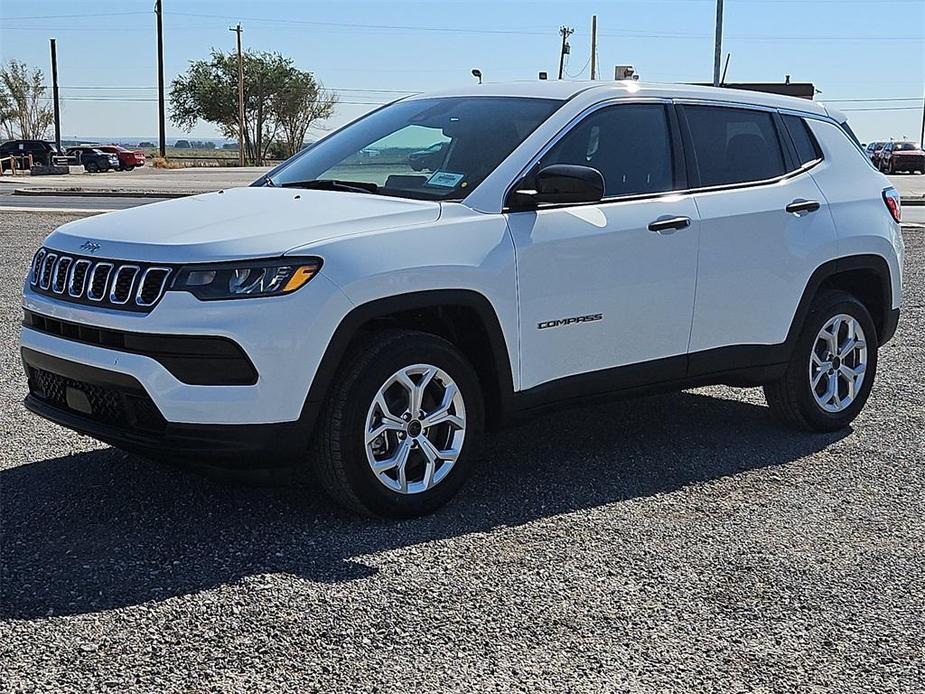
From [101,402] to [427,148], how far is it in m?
1.91

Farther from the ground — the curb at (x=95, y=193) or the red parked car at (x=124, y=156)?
the red parked car at (x=124, y=156)

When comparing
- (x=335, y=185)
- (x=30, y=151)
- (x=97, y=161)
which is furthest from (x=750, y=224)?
(x=30, y=151)

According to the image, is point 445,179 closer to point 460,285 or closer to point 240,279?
point 460,285

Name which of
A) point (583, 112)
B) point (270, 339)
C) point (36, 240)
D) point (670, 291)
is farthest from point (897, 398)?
point (36, 240)

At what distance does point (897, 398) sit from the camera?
742 cm

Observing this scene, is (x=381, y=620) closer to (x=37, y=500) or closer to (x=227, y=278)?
(x=227, y=278)

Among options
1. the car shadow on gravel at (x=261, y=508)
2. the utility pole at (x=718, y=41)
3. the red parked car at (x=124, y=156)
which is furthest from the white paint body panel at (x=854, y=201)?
the red parked car at (x=124, y=156)

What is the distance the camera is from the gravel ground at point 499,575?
3590 millimetres

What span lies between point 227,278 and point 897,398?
4.66 metres

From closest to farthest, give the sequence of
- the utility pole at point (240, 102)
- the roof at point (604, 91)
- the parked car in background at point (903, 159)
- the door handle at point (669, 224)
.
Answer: the door handle at point (669, 224)
the roof at point (604, 91)
the parked car in background at point (903, 159)
the utility pole at point (240, 102)

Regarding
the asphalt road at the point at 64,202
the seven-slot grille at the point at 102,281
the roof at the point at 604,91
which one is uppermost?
the roof at the point at 604,91

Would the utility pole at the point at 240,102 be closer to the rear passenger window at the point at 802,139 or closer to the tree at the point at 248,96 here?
the tree at the point at 248,96

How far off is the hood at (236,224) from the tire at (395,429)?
483 mm

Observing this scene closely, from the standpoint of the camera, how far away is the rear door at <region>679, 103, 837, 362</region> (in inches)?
231
